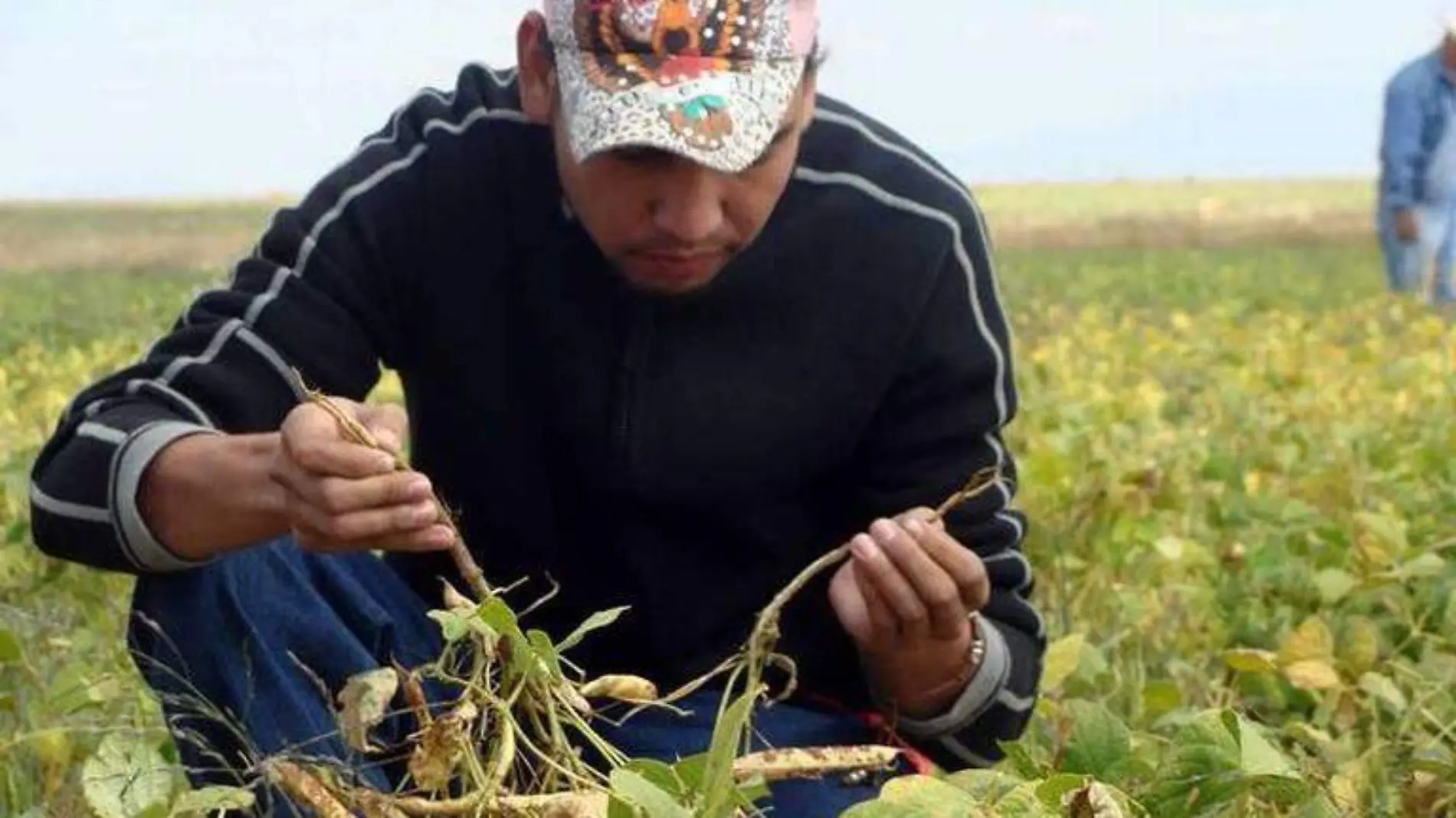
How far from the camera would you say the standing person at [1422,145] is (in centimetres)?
1137

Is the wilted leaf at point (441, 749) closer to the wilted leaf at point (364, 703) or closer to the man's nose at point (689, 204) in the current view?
the wilted leaf at point (364, 703)

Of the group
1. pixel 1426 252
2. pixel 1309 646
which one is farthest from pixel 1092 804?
pixel 1426 252

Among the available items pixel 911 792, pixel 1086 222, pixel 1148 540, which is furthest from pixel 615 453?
pixel 1086 222

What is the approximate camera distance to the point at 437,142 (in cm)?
277

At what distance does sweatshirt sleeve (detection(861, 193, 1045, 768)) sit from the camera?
9.03 feet

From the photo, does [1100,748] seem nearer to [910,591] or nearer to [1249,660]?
[910,591]

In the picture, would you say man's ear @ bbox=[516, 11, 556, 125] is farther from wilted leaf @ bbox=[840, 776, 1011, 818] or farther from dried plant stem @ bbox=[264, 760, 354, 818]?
wilted leaf @ bbox=[840, 776, 1011, 818]

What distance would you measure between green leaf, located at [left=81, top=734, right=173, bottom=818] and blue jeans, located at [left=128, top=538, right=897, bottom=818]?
5.3 inches

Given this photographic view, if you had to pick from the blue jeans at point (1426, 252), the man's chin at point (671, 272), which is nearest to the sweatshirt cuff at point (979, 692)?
the man's chin at point (671, 272)

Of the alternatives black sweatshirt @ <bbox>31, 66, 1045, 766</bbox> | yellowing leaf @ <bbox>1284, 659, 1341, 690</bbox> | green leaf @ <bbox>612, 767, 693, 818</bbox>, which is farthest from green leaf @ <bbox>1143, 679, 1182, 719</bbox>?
green leaf @ <bbox>612, 767, 693, 818</bbox>

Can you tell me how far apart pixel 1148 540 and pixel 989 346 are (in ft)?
5.16

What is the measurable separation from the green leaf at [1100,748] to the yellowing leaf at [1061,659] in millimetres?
1211

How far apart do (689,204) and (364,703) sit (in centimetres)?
55

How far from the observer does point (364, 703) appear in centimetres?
203
